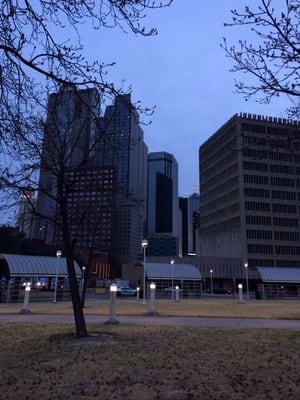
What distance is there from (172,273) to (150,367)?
2460 inches

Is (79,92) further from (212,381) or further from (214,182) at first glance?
(214,182)

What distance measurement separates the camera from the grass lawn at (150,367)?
7.04 meters

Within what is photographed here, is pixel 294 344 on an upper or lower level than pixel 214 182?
lower

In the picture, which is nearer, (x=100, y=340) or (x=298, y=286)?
(x=100, y=340)

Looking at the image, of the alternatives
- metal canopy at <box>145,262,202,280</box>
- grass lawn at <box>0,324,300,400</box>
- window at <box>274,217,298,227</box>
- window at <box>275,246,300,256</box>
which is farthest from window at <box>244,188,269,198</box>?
grass lawn at <box>0,324,300,400</box>

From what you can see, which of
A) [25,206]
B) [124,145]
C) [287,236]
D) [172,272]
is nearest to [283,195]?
[287,236]

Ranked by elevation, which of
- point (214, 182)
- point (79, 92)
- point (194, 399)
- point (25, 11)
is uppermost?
point (214, 182)

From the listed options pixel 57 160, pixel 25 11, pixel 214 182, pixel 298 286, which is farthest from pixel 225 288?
pixel 25 11

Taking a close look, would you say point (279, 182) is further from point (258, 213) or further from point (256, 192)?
point (258, 213)

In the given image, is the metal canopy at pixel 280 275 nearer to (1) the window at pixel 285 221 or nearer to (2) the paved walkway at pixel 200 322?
(1) the window at pixel 285 221

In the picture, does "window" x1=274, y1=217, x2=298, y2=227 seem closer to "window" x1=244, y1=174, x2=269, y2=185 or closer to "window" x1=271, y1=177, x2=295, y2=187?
"window" x1=244, y1=174, x2=269, y2=185

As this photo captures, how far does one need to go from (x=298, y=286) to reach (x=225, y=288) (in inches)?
1968

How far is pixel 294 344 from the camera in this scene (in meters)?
11.6

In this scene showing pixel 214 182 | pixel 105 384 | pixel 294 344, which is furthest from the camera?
pixel 214 182
